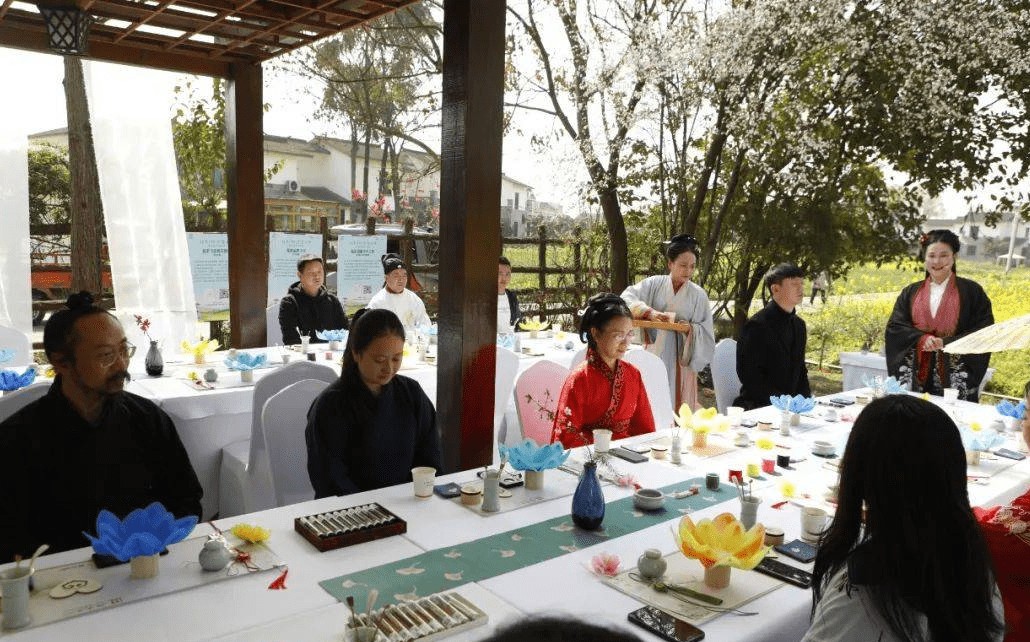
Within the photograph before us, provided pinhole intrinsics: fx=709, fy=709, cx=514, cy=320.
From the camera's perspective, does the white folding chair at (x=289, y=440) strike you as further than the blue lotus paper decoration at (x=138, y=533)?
Yes

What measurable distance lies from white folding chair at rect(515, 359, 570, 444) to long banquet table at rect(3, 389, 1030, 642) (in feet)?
3.80

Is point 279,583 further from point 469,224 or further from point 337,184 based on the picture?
point 337,184

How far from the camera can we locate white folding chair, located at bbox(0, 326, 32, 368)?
4.49m

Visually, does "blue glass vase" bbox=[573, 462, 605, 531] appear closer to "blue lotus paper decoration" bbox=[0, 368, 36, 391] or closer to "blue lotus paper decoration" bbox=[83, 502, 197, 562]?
"blue lotus paper decoration" bbox=[83, 502, 197, 562]

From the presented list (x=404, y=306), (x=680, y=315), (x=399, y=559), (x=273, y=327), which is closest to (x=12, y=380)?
(x=273, y=327)

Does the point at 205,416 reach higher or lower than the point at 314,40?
lower

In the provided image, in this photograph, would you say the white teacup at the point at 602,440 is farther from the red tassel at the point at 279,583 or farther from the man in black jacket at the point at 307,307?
the man in black jacket at the point at 307,307

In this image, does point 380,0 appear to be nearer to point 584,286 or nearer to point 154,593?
point 154,593

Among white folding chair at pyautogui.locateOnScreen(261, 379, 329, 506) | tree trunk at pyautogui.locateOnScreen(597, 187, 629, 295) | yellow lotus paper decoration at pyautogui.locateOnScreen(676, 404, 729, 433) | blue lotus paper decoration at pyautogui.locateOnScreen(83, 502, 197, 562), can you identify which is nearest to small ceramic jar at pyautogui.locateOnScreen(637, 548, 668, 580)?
blue lotus paper decoration at pyautogui.locateOnScreen(83, 502, 197, 562)

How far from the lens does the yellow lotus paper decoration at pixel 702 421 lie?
3017 mm

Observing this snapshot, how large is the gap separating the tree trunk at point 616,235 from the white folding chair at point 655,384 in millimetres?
4286

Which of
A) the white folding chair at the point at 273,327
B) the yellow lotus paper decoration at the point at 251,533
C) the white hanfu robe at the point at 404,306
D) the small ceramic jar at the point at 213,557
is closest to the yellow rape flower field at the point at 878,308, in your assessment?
the white hanfu robe at the point at 404,306

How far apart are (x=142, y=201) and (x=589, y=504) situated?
490 centimetres

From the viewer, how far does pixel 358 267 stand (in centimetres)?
782
